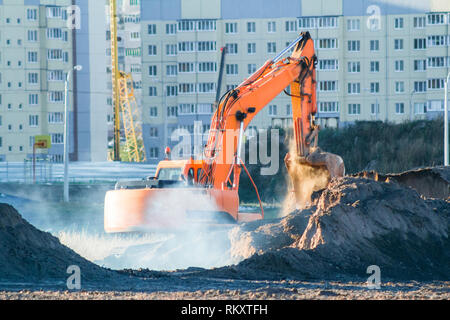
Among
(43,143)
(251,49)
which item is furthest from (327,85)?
(43,143)

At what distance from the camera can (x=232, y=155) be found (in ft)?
65.5

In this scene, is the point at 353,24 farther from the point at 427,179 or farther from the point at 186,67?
the point at 427,179

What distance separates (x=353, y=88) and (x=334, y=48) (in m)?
4.53

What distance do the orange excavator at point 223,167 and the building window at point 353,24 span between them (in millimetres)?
60432

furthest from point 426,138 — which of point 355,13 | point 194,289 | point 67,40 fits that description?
point 67,40

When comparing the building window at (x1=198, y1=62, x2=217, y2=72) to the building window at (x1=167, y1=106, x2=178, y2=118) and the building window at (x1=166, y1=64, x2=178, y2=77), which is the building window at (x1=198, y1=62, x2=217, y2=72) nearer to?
the building window at (x1=166, y1=64, x2=178, y2=77)

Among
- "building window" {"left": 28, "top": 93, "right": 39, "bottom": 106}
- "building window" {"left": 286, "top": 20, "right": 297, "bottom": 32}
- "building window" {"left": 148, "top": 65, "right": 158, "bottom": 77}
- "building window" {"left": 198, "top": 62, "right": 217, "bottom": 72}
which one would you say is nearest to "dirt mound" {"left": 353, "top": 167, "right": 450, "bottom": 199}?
"building window" {"left": 286, "top": 20, "right": 297, "bottom": 32}

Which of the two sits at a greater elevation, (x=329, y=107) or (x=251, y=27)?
(x=251, y=27)

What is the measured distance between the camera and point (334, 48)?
81.3 meters

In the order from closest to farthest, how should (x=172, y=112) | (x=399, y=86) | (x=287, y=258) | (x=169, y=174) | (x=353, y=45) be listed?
(x=287, y=258)
(x=169, y=174)
(x=399, y=86)
(x=353, y=45)
(x=172, y=112)

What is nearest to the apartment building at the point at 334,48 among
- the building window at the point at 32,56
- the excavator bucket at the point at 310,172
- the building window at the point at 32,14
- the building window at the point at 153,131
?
the building window at the point at 153,131

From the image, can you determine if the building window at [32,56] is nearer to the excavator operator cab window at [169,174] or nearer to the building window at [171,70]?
the building window at [171,70]

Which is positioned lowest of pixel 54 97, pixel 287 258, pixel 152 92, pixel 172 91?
pixel 287 258
